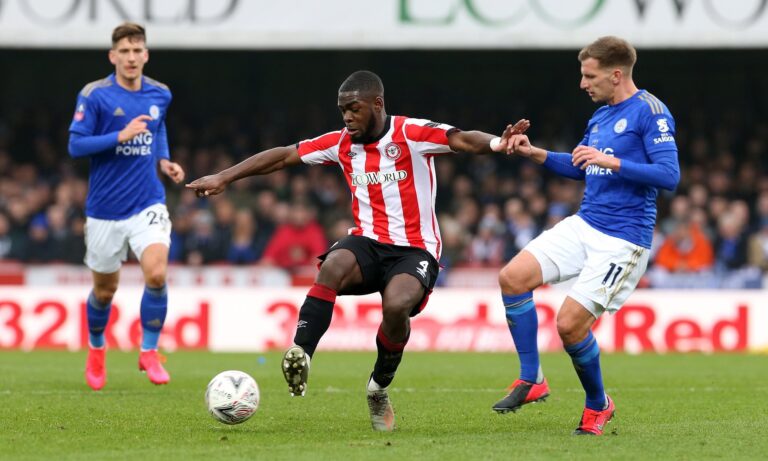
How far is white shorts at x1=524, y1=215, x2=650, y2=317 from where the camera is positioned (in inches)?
280

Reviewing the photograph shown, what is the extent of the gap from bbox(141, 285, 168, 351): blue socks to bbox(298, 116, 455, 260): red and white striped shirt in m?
2.57

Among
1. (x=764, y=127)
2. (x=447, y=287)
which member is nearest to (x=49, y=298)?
(x=447, y=287)

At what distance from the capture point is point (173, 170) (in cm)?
944

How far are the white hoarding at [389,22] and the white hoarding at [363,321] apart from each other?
394cm

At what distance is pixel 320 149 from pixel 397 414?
1.78m

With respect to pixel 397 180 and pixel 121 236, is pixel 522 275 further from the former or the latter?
pixel 121 236

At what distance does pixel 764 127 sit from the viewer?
21469mm

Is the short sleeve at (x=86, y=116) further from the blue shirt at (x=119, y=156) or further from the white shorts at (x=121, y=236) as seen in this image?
the white shorts at (x=121, y=236)

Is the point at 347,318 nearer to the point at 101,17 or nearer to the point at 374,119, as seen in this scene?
the point at 101,17

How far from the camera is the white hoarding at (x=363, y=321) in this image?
50.1 ft

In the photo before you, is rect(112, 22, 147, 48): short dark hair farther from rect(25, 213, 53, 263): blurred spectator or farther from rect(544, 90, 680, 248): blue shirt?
rect(25, 213, 53, 263): blurred spectator

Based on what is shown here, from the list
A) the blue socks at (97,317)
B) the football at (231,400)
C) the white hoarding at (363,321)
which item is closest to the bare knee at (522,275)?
the football at (231,400)

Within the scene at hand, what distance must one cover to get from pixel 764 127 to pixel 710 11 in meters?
4.53

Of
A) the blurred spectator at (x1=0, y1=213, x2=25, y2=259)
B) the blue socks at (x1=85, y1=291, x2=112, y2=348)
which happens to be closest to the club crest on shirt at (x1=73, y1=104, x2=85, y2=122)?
the blue socks at (x1=85, y1=291, x2=112, y2=348)
